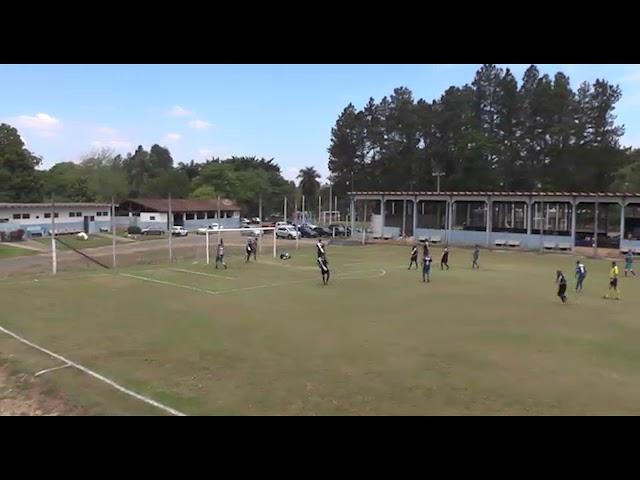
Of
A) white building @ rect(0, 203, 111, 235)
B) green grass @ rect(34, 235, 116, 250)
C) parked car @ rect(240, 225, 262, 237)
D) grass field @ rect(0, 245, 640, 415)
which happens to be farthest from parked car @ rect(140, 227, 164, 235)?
grass field @ rect(0, 245, 640, 415)

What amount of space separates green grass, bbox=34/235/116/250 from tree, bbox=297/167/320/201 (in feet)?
228

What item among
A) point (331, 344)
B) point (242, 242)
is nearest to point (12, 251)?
point (242, 242)

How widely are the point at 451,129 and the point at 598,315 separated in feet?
192

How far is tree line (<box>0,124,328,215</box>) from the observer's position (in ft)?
211

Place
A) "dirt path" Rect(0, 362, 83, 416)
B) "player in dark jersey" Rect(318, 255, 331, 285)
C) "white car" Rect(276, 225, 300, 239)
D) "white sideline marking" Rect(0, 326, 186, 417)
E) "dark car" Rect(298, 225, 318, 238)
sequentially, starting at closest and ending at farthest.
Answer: "white sideline marking" Rect(0, 326, 186, 417), "dirt path" Rect(0, 362, 83, 416), "player in dark jersey" Rect(318, 255, 331, 285), "white car" Rect(276, 225, 300, 239), "dark car" Rect(298, 225, 318, 238)

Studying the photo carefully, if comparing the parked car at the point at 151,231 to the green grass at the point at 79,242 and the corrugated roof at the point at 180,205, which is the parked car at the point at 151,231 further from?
the green grass at the point at 79,242

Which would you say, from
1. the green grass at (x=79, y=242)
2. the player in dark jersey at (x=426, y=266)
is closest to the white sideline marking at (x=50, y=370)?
the player in dark jersey at (x=426, y=266)

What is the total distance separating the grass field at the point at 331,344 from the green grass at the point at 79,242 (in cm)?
2122

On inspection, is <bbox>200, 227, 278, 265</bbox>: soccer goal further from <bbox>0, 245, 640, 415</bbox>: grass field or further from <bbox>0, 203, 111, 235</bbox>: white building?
<bbox>0, 203, 111, 235</bbox>: white building

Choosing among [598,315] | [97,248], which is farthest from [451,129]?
[598,315]

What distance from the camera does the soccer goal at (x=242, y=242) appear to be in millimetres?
35919
